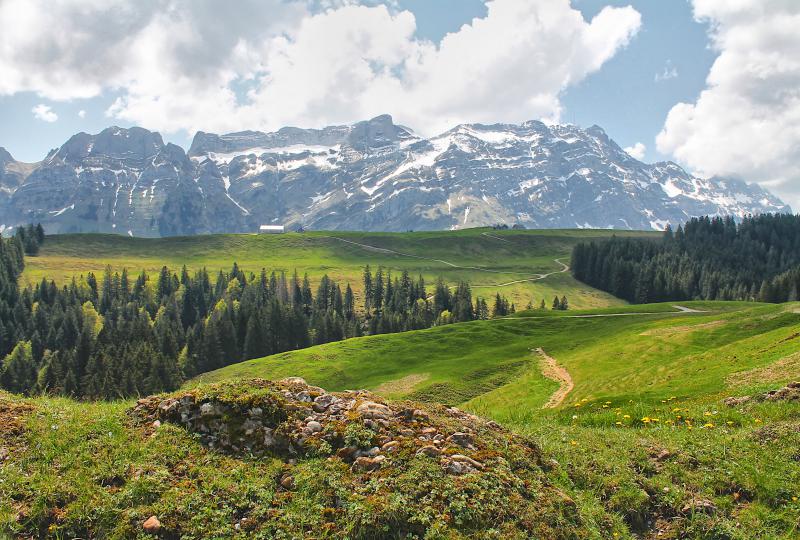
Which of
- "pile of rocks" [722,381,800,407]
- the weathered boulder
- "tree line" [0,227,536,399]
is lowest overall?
"tree line" [0,227,536,399]

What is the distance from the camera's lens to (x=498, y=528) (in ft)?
37.7

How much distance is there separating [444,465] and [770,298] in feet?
615

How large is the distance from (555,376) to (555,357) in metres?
14.9

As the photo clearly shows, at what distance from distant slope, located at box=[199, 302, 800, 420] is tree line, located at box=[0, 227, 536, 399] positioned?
792 inches

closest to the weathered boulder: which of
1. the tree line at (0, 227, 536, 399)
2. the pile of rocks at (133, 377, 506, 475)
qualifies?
the pile of rocks at (133, 377, 506, 475)

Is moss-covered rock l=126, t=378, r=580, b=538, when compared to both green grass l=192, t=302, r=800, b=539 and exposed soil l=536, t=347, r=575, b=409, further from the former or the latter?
exposed soil l=536, t=347, r=575, b=409

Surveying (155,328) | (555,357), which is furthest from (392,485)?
(155,328)

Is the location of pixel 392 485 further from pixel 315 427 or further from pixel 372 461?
pixel 315 427

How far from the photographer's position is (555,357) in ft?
270

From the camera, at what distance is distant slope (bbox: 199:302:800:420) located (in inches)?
1810

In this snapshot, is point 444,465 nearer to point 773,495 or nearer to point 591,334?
point 773,495

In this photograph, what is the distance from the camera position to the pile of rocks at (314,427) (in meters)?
13.7

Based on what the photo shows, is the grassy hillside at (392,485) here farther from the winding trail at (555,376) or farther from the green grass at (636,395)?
the winding trail at (555,376)

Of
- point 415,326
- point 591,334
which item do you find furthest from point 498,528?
point 415,326
